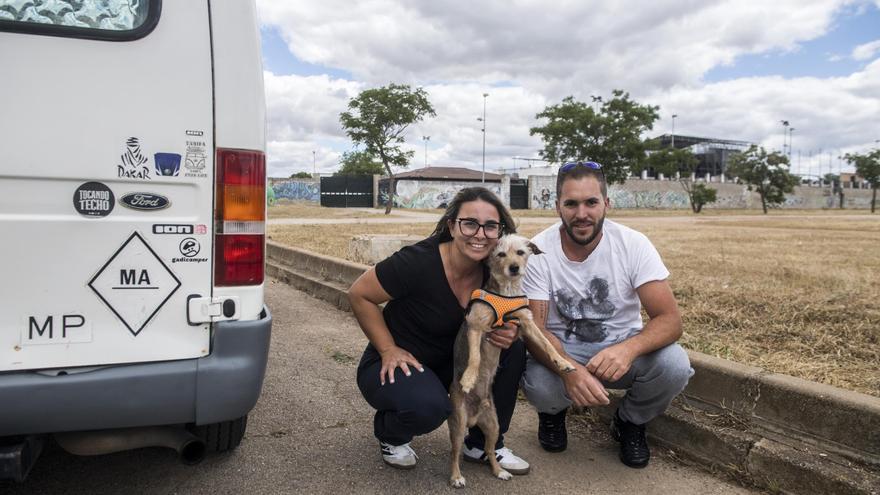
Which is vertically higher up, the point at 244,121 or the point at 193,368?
the point at 244,121

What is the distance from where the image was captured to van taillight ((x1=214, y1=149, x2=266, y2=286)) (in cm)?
248

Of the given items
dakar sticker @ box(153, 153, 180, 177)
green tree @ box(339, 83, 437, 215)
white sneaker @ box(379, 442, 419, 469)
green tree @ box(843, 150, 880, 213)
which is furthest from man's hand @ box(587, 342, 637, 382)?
green tree @ box(843, 150, 880, 213)

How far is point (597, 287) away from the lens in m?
3.41

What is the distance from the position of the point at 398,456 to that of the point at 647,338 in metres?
1.33

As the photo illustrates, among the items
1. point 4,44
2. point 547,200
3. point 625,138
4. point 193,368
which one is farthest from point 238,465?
point 547,200

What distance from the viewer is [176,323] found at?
2447 mm

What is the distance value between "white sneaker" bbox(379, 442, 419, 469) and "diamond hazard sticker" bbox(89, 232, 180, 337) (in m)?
1.33

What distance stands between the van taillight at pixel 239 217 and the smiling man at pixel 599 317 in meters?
1.46

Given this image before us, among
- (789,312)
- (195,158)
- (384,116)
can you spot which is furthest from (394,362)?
(384,116)

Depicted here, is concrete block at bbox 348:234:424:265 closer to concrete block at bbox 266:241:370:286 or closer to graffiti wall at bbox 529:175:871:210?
concrete block at bbox 266:241:370:286

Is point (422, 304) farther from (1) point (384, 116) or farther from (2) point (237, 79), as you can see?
(1) point (384, 116)

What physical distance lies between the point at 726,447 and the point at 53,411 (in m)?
2.89

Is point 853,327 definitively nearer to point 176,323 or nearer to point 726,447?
point 726,447

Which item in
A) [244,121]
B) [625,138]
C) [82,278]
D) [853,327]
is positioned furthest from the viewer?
[625,138]
